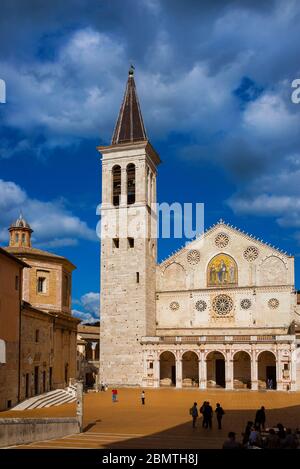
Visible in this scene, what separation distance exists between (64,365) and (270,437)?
99.7 ft

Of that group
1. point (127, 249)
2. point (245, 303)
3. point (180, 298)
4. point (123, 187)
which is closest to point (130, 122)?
point (123, 187)

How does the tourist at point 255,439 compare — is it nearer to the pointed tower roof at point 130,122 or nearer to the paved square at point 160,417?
the paved square at point 160,417

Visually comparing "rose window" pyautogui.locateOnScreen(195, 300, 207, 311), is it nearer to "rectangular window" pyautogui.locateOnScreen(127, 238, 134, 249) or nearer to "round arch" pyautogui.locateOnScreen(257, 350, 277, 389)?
"round arch" pyautogui.locateOnScreen(257, 350, 277, 389)

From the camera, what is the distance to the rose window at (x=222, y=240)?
58.6 meters

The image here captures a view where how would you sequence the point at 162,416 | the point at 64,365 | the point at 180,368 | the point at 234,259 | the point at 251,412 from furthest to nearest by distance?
the point at 234,259
the point at 180,368
the point at 64,365
the point at 251,412
the point at 162,416

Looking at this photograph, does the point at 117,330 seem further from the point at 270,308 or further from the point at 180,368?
the point at 270,308

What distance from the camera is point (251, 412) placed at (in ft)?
105

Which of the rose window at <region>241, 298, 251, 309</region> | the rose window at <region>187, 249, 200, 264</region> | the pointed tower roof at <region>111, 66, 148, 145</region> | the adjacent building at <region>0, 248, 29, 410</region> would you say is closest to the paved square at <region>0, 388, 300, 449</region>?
the adjacent building at <region>0, 248, 29, 410</region>

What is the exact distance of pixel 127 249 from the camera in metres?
58.2

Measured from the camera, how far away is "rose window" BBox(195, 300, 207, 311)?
191 ft

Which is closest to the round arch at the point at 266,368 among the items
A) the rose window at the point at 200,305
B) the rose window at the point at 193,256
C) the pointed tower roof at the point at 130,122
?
the rose window at the point at 200,305

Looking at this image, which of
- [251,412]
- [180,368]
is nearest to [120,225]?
[180,368]

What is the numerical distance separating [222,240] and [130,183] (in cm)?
1121

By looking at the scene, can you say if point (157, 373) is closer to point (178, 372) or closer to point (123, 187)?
point (178, 372)
